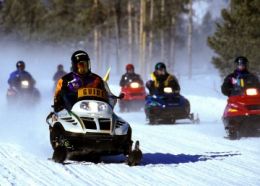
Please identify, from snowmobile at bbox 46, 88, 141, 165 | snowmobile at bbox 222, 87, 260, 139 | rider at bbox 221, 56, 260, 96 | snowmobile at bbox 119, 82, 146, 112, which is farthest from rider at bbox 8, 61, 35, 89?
snowmobile at bbox 46, 88, 141, 165

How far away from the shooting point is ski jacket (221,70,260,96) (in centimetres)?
1566

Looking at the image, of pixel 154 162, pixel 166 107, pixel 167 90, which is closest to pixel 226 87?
pixel 166 107

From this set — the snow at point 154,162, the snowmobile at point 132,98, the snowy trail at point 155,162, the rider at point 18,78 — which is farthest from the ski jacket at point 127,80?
the snowy trail at point 155,162

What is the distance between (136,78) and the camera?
27.1m

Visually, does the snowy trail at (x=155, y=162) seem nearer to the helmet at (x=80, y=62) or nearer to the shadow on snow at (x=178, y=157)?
the shadow on snow at (x=178, y=157)

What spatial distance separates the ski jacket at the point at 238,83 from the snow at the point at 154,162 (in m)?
1.19

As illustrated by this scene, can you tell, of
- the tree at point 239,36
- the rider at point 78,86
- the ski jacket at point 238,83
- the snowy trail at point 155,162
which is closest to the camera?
the snowy trail at point 155,162

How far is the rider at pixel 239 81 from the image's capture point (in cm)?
1569

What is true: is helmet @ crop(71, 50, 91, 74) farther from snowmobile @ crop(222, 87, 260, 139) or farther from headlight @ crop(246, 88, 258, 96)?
headlight @ crop(246, 88, 258, 96)

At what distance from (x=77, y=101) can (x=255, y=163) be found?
3.23 m

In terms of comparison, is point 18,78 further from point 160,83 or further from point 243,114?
point 243,114

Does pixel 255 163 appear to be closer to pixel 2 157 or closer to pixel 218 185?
pixel 218 185

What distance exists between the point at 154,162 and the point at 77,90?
189cm

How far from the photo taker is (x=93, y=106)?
1057 centimetres
